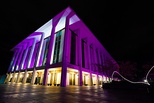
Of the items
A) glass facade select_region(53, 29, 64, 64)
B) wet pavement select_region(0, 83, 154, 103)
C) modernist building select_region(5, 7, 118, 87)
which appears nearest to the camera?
wet pavement select_region(0, 83, 154, 103)

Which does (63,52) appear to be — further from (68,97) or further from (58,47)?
(68,97)

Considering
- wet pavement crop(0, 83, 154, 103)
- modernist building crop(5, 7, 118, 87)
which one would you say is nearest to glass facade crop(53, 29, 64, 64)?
modernist building crop(5, 7, 118, 87)

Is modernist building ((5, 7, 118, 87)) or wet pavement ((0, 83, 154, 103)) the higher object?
modernist building ((5, 7, 118, 87))

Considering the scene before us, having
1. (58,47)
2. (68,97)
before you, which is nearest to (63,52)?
(58,47)

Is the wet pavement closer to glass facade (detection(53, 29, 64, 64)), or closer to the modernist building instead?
the modernist building

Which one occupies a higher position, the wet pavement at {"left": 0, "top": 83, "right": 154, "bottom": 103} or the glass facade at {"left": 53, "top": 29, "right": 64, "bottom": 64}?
the glass facade at {"left": 53, "top": 29, "right": 64, "bottom": 64}

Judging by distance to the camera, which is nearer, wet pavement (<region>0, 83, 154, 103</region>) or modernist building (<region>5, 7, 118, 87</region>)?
wet pavement (<region>0, 83, 154, 103</region>)

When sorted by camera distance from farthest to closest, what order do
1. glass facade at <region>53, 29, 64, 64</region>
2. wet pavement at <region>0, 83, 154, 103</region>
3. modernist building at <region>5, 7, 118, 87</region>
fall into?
glass facade at <region>53, 29, 64, 64</region> → modernist building at <region>5, 7, 118, 87</region> → wet pavement at <region>0, 83, 154, 103</region>

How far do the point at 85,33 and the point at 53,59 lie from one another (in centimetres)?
1345

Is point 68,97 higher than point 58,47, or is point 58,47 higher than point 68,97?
point 58,47

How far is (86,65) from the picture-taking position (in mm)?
24094

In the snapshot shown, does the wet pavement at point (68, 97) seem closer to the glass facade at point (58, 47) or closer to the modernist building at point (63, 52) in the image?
the modernist building at point (63, 52)

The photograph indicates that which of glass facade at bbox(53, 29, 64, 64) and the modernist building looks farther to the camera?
glass facade at bbox(53, 29, 64, 64)

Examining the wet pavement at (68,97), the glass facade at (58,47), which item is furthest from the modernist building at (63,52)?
the wet pavement at (68,97)
